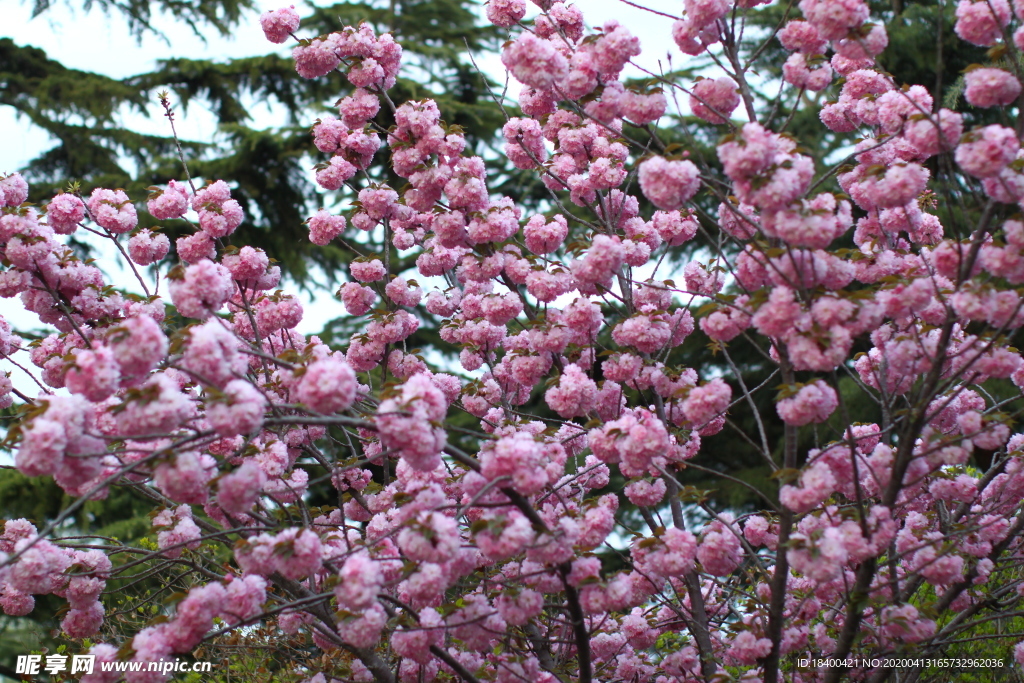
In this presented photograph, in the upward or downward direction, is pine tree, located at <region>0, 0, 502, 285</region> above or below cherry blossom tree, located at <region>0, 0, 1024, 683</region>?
above

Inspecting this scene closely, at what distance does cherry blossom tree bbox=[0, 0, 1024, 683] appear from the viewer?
2.23 metres

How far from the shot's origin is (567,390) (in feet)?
9.71

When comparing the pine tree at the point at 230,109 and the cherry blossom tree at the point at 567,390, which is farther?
the pine tree at the point at 230,109

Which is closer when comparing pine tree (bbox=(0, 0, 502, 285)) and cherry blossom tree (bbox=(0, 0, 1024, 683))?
cherry blossom tree (bbox=(0, 0, 1024, 683))

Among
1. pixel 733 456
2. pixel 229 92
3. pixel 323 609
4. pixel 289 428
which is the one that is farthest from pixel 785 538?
pixel 229 92

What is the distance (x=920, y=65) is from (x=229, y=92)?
27.0 feet

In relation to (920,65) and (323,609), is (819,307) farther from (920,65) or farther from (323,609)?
(920,65)

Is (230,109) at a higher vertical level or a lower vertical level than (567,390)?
higher

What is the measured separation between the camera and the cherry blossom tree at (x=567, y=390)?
223cm

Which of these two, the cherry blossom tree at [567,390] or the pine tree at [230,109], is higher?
the pine tree at [230,109]

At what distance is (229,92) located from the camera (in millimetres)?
11594

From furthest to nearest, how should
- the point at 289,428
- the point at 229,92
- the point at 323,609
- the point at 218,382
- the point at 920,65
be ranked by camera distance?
the point at 229,92 → the point at 920,65 → the point at 289,428 → the point at 323,609 → the point at 218,382

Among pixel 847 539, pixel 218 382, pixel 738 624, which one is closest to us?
pixel 218 382

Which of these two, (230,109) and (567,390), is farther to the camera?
(230,109)
